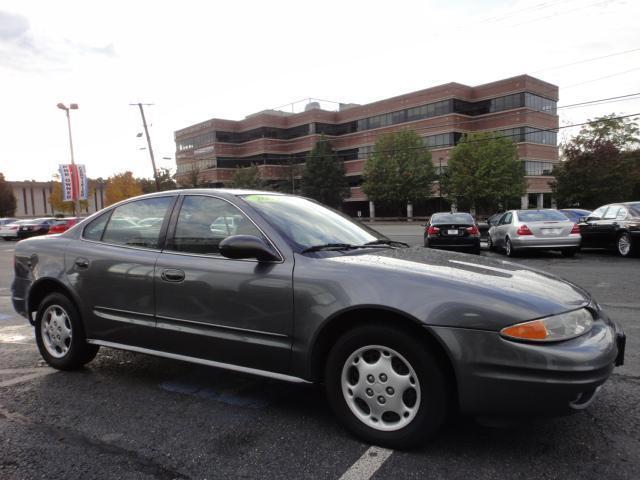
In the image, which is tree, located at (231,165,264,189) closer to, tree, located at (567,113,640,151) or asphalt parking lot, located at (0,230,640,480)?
tree, located at (567,113,640,151)

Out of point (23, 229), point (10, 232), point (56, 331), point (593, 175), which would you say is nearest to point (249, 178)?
point (23, 229)

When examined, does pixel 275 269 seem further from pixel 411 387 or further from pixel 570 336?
→ pixel 570 336

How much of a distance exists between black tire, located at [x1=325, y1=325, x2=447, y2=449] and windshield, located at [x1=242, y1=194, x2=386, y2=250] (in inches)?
29.1

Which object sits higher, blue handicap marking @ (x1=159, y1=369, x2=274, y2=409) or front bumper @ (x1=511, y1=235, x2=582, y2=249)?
front bumper @ (x1=511, y1=235, x2=582, y2=249)

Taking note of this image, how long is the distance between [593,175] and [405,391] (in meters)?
42.5

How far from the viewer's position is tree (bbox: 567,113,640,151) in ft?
135

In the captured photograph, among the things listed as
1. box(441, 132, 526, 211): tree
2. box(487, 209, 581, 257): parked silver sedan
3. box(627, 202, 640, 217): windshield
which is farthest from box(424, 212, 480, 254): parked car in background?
box(441, 132, 526, 211): tree

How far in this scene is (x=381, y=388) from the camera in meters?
2.72

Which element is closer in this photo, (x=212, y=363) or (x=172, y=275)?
(x=212, y=363)

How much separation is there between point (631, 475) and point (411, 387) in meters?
1.15

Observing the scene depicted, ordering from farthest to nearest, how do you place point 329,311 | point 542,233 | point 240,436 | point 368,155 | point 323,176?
point 368,155 → point 323,176 → point 542,233 → point 240,436 → point 329,311

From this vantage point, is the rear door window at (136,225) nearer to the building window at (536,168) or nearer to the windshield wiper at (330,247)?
the windshield wiper at (330,247)

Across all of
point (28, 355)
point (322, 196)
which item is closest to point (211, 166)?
point (322, 196)

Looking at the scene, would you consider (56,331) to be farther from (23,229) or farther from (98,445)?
(23,229)
